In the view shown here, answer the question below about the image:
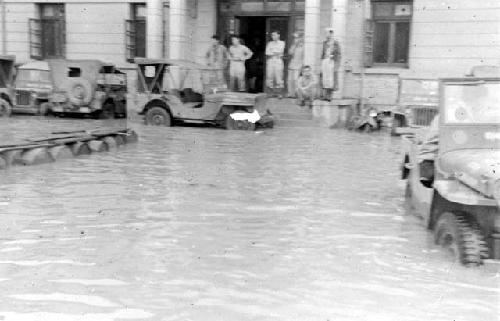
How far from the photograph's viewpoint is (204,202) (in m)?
8.30

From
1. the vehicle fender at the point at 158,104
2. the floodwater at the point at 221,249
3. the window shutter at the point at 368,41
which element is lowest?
the floodwater at the point at 221,249

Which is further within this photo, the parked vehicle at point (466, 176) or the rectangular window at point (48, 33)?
the rectangular window at point (48, 33)

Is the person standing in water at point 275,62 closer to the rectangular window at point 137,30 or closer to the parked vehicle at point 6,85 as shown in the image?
the rectangular window at point 137,30

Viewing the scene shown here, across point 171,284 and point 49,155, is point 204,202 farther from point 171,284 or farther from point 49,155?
point 49,155

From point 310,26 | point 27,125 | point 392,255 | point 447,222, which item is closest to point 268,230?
point 392,255

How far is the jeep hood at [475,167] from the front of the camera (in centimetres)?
544

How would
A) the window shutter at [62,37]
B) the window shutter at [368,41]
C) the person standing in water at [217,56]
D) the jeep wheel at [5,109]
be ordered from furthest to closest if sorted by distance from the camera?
the window shutter at [62,37] < the person standing in water at [217,56] < the window shutter at [368,41] < the jeep wheel at [5,109]

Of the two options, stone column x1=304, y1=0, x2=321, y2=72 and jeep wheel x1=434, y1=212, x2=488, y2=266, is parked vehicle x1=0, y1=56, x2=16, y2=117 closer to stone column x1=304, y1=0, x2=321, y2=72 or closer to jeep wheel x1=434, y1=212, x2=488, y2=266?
stone column x1=304, y1=0, x2=321, y2=72

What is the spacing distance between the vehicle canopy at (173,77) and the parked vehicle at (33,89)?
10.5ft

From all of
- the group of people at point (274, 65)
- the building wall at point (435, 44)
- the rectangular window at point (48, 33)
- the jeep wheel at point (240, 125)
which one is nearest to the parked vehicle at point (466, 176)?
the jeep wheel at point (240, 125)

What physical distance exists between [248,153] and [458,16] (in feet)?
29.5

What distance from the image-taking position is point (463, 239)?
18.4 feet

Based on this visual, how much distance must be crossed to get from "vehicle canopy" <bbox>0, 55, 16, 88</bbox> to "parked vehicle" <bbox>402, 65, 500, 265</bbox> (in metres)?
16.0

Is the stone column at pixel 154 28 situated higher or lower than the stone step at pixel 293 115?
higher
